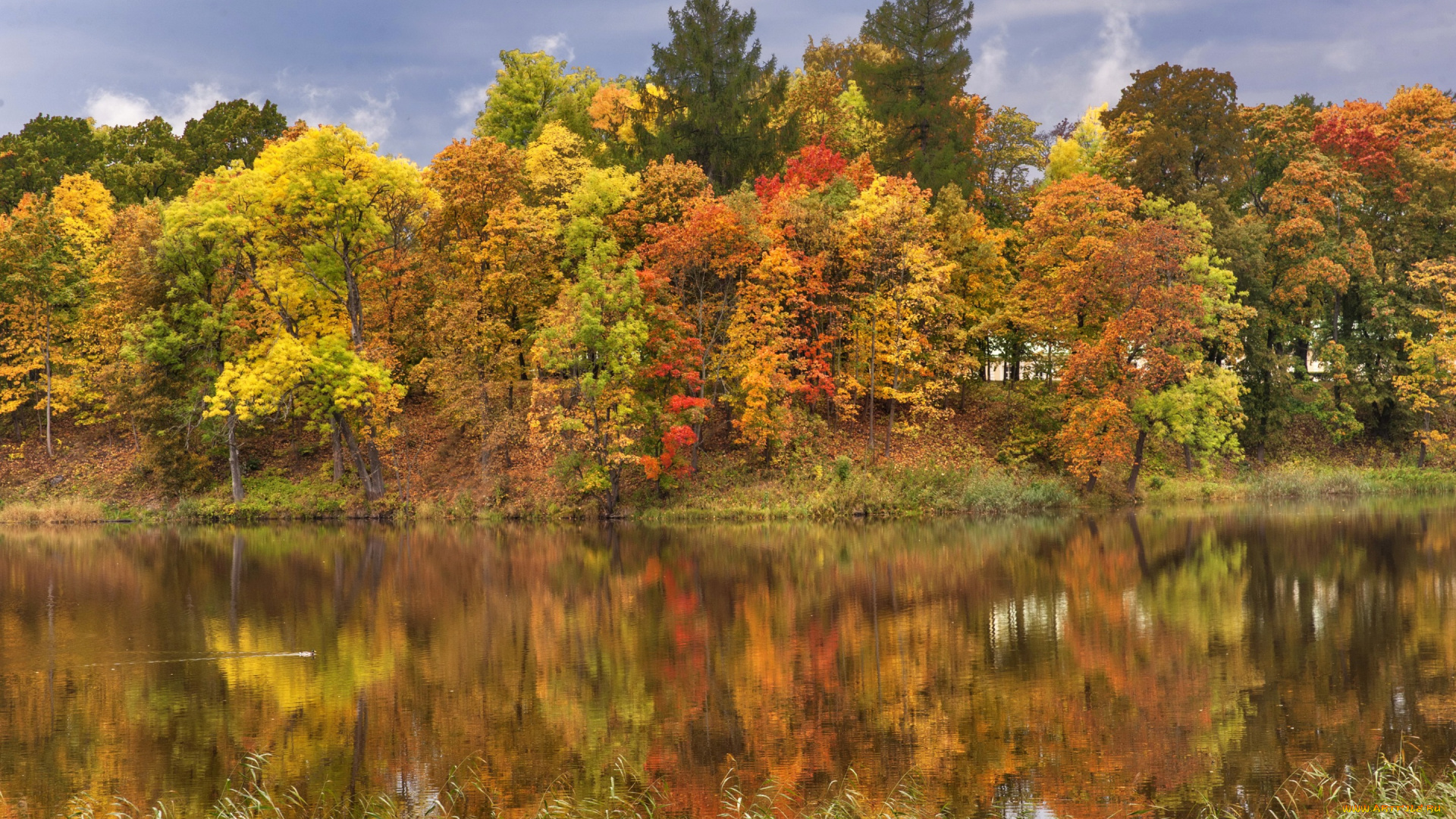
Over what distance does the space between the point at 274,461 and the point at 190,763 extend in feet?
127

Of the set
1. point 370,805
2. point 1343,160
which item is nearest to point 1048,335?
point 1343,160

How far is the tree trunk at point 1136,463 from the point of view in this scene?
137 feet

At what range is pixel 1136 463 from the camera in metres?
41.9

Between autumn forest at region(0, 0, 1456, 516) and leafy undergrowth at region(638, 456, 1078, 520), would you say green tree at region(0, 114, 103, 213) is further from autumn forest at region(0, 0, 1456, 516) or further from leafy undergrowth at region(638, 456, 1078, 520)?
leafy undergrowth at region(638, 456, 1078, 520)

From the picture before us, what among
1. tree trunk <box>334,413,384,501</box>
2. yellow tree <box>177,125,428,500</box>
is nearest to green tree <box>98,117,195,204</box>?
yellow tree <box>177,125,428,500</box>

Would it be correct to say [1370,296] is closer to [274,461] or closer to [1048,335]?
[1048,335]

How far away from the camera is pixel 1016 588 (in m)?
22.4

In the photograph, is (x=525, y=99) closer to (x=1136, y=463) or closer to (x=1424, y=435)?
(x=1136, y=463)

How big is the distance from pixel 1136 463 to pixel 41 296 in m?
46.3

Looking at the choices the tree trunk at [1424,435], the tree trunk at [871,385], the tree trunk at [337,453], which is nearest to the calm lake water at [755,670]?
the tree trunk at [871,385]

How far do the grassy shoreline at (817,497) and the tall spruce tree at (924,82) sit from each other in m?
15.4

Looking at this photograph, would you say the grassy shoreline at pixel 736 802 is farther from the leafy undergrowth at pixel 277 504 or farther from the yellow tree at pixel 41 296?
the yellow tree at pixel 41 296

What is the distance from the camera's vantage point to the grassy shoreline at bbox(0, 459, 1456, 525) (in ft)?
131

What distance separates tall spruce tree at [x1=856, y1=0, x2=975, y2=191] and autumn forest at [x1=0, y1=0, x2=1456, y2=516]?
137 mm
